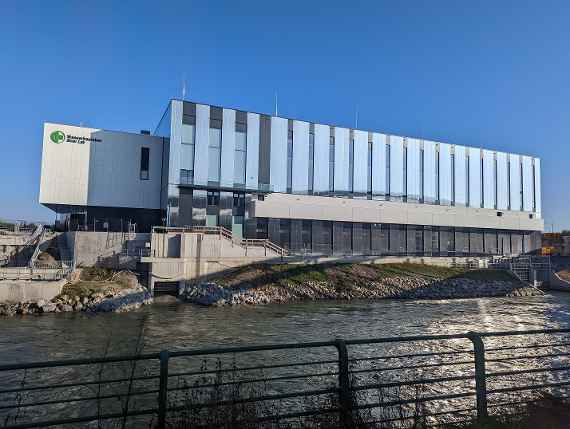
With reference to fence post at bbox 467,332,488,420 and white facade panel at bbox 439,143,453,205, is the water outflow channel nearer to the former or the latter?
fence post at bbox 467,332,488,420

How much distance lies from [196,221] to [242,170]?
24.5ft

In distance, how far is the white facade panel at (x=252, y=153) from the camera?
46.7 meters

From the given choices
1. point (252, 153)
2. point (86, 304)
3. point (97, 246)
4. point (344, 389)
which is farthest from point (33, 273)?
point (344, 389)

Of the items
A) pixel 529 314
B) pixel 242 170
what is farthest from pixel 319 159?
pixel 529 314

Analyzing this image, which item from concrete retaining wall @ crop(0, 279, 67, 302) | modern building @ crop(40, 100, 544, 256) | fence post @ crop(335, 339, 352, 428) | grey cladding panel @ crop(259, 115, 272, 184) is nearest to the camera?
fence post @ crop(335, 339, 352, 428)

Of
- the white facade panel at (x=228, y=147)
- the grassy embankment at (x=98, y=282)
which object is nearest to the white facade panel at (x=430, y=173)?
the white facade panel at (x=228, y=147)

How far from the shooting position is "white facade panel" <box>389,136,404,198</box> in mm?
55166

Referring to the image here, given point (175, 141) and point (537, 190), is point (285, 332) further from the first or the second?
point (537, 190)

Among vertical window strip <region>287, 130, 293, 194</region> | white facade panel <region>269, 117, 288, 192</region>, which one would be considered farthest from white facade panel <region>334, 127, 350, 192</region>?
white facade panel <region>269, 117, 288, 192</region>

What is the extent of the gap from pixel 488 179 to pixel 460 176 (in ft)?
17.5

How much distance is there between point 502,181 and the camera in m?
63.3

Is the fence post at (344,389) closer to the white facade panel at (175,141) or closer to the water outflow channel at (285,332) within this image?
the water outflow channel at (285,332)

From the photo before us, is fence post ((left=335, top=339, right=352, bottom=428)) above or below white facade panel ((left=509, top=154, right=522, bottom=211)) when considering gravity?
below

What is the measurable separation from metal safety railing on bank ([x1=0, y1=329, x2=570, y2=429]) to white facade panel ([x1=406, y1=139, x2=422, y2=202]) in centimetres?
3667
